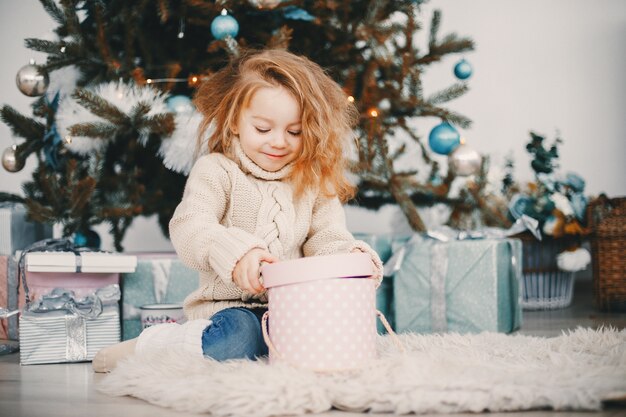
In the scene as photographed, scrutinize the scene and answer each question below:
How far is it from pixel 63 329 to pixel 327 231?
568 millimetres

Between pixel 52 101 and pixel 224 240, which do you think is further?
pixel 52 101

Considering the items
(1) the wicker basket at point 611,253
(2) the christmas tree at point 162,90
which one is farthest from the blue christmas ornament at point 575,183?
(2) the christmas tree at point 162,90

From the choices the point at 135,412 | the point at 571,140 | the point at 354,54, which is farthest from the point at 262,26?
the point at 571,140

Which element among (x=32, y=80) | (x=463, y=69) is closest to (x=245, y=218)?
(x=32, y=80)

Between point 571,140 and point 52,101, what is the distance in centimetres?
201

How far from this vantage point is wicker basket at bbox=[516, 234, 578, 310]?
2.30 m

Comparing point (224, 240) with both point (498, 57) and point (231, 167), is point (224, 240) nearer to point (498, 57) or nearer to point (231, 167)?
point (231, 167)

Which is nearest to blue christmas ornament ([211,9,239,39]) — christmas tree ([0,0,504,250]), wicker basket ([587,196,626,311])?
christmas tree ([0,0,504,250])

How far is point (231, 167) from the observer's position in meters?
1.32

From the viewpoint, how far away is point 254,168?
4.33ft

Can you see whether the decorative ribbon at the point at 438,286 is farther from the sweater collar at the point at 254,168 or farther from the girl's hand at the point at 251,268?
the girl's hand at the point at 251,268

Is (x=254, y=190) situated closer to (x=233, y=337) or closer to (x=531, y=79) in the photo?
(x=233, y=337)

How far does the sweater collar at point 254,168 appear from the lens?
4.33 feet

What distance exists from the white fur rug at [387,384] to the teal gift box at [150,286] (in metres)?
0.51
